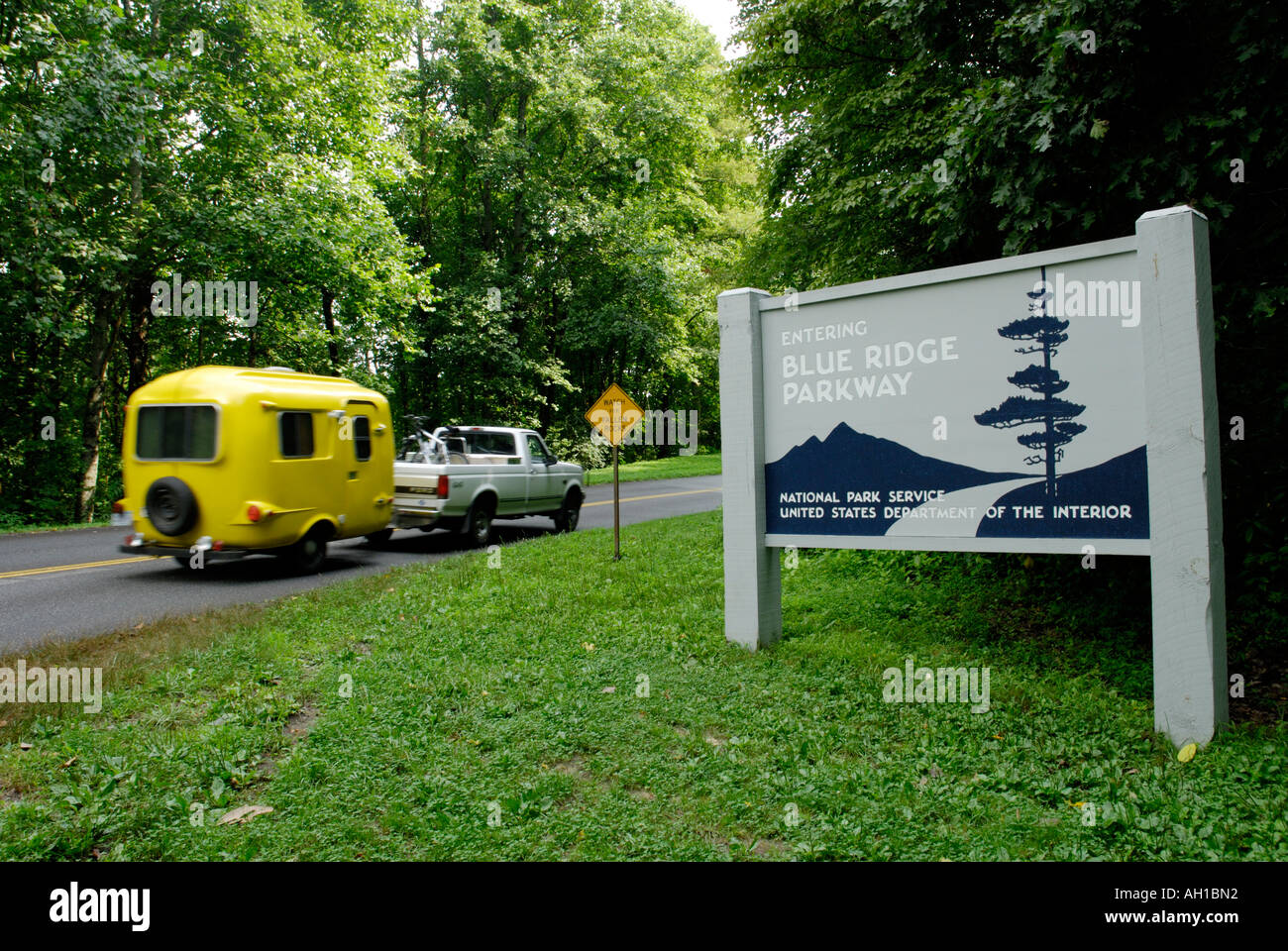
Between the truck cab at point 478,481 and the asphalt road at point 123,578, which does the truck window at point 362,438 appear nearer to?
the truck cab at point 478,481

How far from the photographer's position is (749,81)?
10344 mm

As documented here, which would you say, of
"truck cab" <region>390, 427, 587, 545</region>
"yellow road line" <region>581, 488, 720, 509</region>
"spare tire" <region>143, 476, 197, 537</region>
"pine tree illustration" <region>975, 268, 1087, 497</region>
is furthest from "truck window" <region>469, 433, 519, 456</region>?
"pine tree illustration" <region>975, 268, 1087, 497</region>

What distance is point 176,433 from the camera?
32.6 feet

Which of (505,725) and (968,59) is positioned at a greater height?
(968,59)

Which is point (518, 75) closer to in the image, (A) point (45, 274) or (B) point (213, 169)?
(B) point (213, 169)

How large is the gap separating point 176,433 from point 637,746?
8356mm

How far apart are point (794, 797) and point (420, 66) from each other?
31259 millimetres

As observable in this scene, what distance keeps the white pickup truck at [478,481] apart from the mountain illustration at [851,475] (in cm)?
762

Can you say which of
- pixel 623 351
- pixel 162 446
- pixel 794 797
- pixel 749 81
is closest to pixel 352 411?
pixel 162 446

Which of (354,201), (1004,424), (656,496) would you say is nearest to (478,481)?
(1004,424)

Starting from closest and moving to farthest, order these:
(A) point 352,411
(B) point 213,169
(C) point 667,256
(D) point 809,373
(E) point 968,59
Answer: (D) point 809,373 < (E) point 968,59 < (A) point 352,411 < (B) point 213,169 < (C) point 667,256

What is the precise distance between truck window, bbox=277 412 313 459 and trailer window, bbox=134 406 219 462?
0.78 m

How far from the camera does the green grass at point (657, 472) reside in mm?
29531

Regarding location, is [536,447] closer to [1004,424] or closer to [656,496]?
[656,496]
